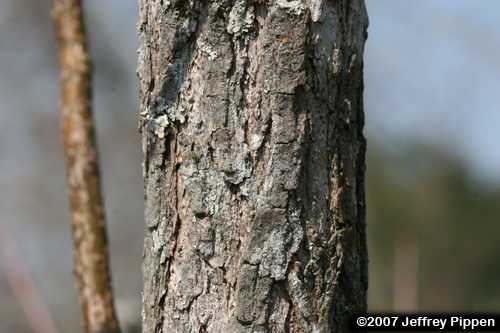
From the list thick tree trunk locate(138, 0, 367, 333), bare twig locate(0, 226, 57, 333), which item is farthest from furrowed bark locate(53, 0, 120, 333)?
thick tree trunk locate(138, 0, 367, 333)

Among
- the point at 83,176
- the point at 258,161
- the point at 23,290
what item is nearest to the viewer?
the point at 258,161

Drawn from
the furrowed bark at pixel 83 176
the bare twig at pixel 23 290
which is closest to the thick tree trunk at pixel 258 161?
the furrowed bark at pixel 83 176

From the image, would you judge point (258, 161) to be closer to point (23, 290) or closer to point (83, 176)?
point (83, 176)

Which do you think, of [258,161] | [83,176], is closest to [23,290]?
[83,176]

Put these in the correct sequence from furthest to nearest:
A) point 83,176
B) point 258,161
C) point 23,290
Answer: point 23,290 → point 83,176 → point 258,161

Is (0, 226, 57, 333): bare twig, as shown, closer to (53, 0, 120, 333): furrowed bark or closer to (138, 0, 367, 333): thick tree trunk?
(53, 0, 120, 333): furrowed bark

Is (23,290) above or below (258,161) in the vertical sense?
below

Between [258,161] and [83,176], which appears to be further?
[83,176]
